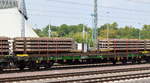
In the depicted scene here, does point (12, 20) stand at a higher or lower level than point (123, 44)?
higher

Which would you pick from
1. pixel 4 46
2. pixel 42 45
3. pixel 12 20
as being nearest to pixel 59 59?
pixel 42 45

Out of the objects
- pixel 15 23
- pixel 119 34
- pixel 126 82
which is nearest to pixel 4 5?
pixel 15 23

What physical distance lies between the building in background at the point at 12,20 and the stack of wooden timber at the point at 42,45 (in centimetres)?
2213

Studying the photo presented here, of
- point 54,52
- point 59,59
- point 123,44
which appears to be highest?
point 123,44

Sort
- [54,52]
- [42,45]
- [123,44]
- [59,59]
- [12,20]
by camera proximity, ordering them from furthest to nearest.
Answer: [12,20]
[123,44]
[54,52]
[59,59]
[42,45]

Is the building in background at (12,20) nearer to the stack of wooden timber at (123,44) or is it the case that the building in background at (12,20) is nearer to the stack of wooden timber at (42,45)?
the stack of wooden timber at (123,44)

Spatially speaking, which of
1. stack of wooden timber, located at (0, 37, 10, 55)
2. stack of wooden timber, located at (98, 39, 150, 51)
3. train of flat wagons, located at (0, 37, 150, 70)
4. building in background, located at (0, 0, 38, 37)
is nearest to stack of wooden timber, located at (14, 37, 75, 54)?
train of flat wagons, located at (0, 37, 150, 70)

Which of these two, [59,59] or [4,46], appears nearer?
[4,46]

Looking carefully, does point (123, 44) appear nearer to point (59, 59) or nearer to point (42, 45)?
point (59, 59)

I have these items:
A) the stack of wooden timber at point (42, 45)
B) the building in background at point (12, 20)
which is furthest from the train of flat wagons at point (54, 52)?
the building in background at point (12, 20)

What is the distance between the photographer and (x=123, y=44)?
3094 cm

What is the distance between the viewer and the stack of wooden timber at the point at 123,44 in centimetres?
2989

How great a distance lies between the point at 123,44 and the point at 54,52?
874 centimetres

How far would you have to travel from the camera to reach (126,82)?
17.2 meters
